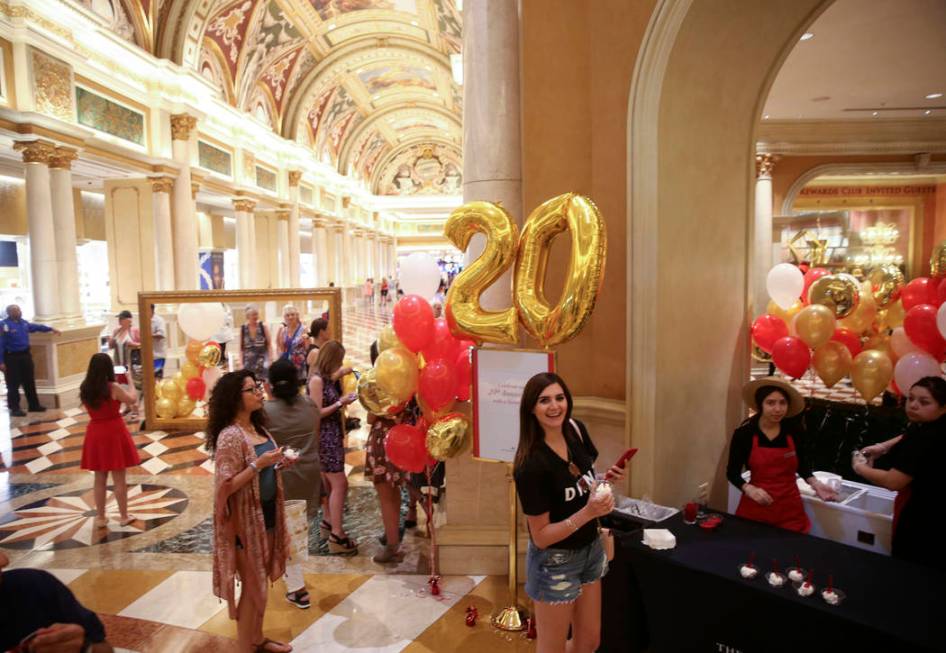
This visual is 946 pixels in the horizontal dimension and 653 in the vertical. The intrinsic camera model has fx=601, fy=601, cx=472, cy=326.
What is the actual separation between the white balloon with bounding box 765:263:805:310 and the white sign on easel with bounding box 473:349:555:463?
3.06 metres

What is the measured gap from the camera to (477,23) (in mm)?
3582

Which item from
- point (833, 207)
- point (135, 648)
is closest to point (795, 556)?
point (135, 648)

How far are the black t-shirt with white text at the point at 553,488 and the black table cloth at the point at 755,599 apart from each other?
64 centimetres

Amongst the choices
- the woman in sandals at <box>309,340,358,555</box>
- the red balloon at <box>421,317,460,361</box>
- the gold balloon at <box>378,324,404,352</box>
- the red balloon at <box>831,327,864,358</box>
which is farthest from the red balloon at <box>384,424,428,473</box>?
the red balloon at <box>831,327,864,358</box>

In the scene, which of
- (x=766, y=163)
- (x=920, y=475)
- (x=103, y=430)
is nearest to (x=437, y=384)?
(x=920, y=475)

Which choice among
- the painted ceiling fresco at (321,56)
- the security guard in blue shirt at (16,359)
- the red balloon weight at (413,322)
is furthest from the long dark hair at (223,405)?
the painted ceiling fresco at (321,56)

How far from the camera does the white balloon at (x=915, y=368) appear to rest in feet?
12.8

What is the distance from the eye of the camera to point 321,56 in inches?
690

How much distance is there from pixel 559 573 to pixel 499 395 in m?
0.94

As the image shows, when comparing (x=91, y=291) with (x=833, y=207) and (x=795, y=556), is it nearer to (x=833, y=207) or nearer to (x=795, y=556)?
(x=795, y=556)

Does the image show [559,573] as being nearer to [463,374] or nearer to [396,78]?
[463,374]

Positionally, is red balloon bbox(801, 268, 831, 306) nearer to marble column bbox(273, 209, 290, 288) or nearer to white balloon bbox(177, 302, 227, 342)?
white balloon bbox(177, 302, 227, 342)

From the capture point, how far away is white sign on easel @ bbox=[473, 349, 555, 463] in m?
2.76

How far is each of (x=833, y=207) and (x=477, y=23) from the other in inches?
660
